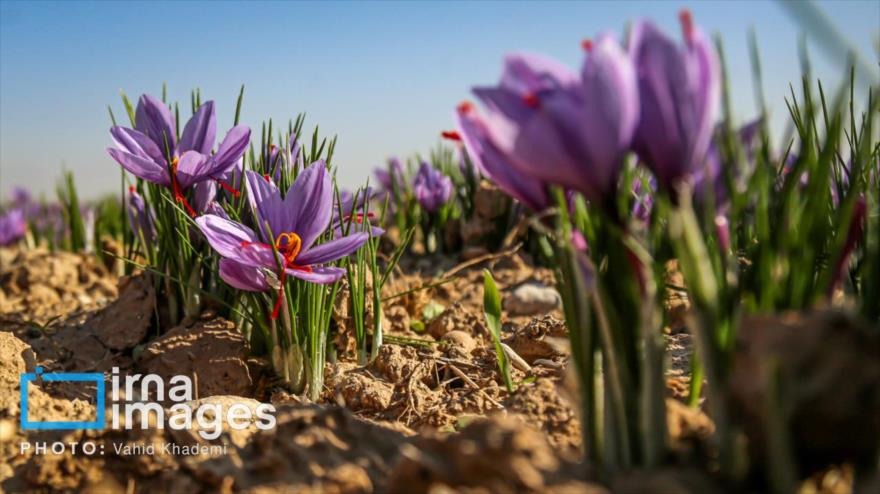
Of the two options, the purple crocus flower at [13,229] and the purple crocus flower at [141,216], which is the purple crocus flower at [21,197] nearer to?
the purple crocus flower at [13,229]

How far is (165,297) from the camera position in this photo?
248 cm

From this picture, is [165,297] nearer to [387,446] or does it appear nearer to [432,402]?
[432,402]

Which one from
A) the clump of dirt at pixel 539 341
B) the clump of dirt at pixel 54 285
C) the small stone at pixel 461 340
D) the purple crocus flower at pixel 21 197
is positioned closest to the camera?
the clump of dirt at pixel 539 341

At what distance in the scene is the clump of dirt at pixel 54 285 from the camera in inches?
130

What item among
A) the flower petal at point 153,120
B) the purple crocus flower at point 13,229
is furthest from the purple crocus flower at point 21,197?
the flower petal at point 153,120

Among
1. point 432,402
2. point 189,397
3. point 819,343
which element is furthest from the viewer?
point 189,397

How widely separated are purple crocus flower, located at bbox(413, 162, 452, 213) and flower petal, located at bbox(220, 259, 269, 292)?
7.01ft

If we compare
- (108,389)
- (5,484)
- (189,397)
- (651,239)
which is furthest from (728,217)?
(108,389)

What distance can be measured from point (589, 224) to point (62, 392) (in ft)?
5.06

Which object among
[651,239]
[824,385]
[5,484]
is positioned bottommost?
[5,484]

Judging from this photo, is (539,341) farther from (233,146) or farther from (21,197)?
(21,197)

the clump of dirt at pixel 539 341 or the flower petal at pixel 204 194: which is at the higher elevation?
the flower petal at pixel 204 194

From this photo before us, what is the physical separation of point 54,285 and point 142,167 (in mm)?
1880

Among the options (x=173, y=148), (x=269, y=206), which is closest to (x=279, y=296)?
(x=269, y=206)
